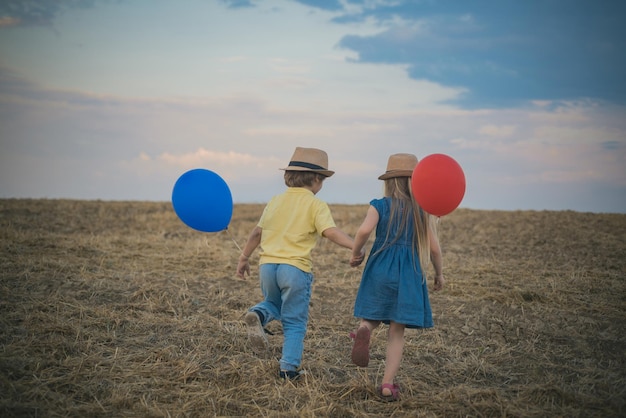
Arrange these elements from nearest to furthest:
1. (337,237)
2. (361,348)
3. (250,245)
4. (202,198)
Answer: (361,348)
(337,237)
(250,245)
(202,198)

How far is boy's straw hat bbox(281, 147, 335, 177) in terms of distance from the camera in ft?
16.4

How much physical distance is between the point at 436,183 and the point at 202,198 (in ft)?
7.38

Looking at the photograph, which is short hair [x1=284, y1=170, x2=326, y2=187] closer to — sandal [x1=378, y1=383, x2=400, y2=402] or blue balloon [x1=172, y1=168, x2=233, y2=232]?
blue balloon [x1=172, y1=168, x2=233, y2=232]

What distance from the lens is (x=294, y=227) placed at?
Answer: 4.85 metres

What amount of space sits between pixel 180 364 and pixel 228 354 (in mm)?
592

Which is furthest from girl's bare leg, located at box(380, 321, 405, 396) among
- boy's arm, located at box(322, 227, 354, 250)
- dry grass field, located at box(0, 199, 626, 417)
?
boy's arm, located at box(322, 227, 354, 250)

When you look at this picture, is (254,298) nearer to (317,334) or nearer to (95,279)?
A: (317,334)

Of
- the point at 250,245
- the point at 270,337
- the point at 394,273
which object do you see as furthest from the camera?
the point at 270,337

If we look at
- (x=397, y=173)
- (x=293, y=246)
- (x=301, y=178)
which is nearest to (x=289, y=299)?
(x=293, y=246)

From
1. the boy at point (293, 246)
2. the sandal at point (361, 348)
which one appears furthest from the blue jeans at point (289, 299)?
the sandal at point (361, 348)

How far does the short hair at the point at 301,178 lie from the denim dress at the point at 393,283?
2.07ft

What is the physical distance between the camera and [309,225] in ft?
15.9

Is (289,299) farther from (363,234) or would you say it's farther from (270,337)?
(270,337)

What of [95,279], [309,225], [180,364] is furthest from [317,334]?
[95,279]
